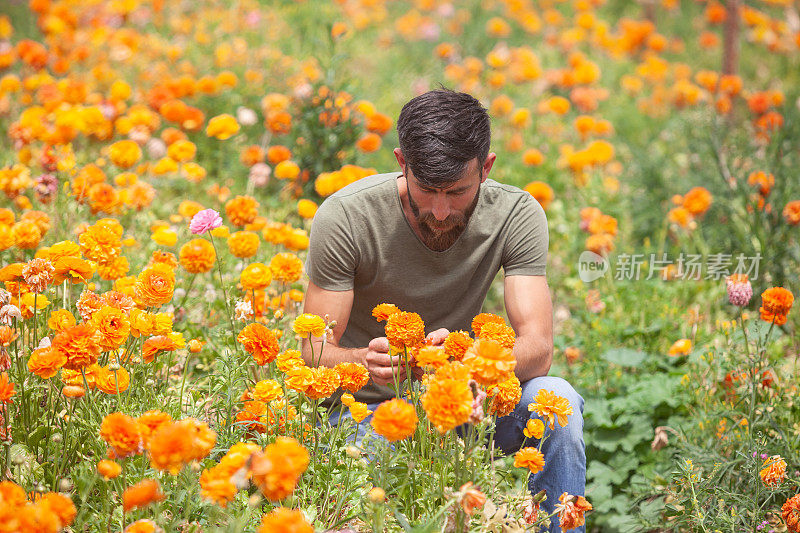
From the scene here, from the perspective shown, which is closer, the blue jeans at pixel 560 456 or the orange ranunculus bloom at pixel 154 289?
the orange ranunculus bloom at pixel 154 289

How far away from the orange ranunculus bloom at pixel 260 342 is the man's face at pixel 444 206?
0.71 m

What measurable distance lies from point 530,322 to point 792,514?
87 centimetres

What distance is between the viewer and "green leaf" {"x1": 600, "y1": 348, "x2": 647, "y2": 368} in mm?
3099

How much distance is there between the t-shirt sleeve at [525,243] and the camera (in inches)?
94.9

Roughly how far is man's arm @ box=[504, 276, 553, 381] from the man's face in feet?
0.84

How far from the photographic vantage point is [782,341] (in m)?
3.33

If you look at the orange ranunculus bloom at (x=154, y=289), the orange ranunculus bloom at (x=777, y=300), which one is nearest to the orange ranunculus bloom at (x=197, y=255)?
the orange ranunculus bloom at (x=154, y=289)

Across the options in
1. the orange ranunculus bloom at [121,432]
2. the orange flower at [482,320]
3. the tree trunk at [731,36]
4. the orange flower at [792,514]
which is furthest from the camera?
the tree trunk at [731,36]

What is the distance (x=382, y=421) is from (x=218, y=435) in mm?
721

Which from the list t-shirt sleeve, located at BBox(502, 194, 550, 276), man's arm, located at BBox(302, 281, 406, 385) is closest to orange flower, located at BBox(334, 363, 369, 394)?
man's arm, located at BBox(302, 281, 406, 385)

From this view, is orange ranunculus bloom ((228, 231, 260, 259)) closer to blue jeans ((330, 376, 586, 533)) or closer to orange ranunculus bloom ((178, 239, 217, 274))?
orange ranunculus bloom ((178, 239, 217, 274))

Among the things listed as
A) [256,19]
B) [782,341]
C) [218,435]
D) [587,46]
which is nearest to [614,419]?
[782,341]

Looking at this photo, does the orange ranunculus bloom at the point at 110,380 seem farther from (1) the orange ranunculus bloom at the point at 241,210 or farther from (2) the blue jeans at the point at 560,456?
(1) the orange ranunculus bloom at the point at 241,210

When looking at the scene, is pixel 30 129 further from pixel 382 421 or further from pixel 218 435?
pixel 382 421
